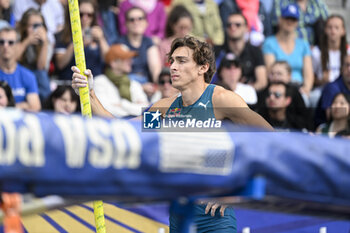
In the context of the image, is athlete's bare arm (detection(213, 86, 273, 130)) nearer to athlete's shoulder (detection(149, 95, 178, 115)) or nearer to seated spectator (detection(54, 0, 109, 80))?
athlete's shoulder (detection(149, 95, 178, 115))

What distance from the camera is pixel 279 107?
798 cm

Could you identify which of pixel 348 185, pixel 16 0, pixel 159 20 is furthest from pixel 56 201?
pixel 159 20

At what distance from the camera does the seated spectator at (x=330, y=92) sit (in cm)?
824

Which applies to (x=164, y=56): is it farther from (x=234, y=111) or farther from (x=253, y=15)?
(x=234, y=111)

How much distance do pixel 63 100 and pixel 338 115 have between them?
3420 mm

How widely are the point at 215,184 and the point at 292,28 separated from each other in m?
7.29

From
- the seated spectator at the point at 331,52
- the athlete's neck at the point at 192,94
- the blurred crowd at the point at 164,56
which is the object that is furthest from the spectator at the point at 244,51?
the athlete's neck at the point at 192,94

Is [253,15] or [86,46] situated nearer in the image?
[86,46]

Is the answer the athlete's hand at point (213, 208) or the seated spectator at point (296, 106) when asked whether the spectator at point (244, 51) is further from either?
the athlete's hand at point (213, 208)

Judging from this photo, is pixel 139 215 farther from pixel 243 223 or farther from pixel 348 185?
pixel 348 185

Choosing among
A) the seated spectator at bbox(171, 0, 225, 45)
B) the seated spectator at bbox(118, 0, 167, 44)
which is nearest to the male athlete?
the seated spectator at bbox(118, 0, 167, 44)

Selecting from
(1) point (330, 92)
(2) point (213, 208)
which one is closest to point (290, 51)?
(1) point (330, 92)

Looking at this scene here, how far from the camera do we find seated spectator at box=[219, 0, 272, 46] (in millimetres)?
9648

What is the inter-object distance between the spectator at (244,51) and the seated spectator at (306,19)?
4.25 ft
